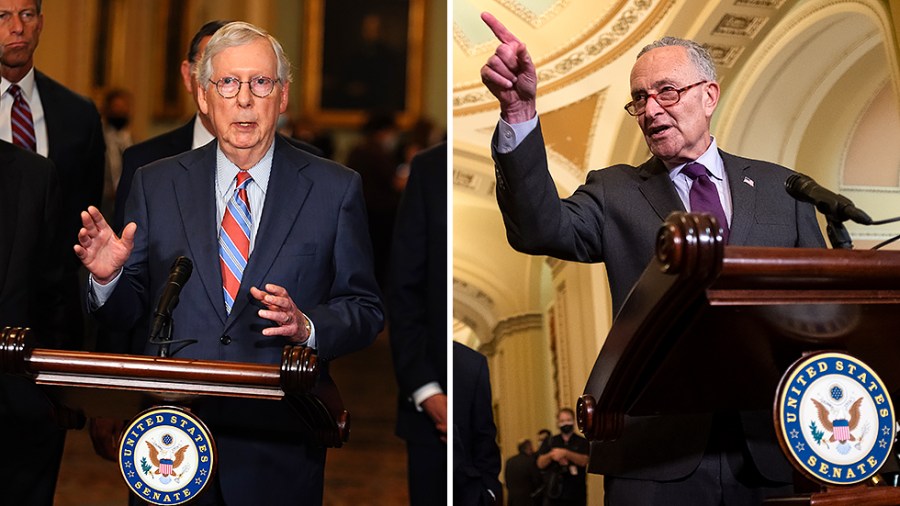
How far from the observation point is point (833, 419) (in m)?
1.81

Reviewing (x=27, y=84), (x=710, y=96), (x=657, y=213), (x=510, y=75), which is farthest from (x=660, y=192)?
(x=27, y=84)

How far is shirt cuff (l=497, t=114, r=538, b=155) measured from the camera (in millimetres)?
2383

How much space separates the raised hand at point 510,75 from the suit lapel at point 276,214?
69 cm

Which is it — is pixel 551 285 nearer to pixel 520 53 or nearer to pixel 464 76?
pixel 464 76

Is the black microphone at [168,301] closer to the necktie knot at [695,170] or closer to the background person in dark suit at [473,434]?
the necktie knot at [695,170]

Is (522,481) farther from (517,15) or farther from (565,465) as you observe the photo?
(517,15)

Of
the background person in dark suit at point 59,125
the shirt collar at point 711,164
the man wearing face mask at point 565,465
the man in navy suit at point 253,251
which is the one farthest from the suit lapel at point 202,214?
the man wearing face mask at point 565,465

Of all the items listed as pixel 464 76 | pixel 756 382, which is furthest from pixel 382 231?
pixel 756 382

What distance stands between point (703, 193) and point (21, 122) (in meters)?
2.10

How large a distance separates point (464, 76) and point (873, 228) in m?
1.62

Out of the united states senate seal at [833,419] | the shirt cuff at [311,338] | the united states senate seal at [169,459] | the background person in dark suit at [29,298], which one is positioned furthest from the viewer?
the background person in dark suit at [29,298]

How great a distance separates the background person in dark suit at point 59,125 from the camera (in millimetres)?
3312

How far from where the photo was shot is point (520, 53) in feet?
7.30

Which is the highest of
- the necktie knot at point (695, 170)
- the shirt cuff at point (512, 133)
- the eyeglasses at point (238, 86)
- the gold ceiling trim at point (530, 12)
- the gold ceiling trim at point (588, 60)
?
the gold ceiling trim at point (530, 12)
